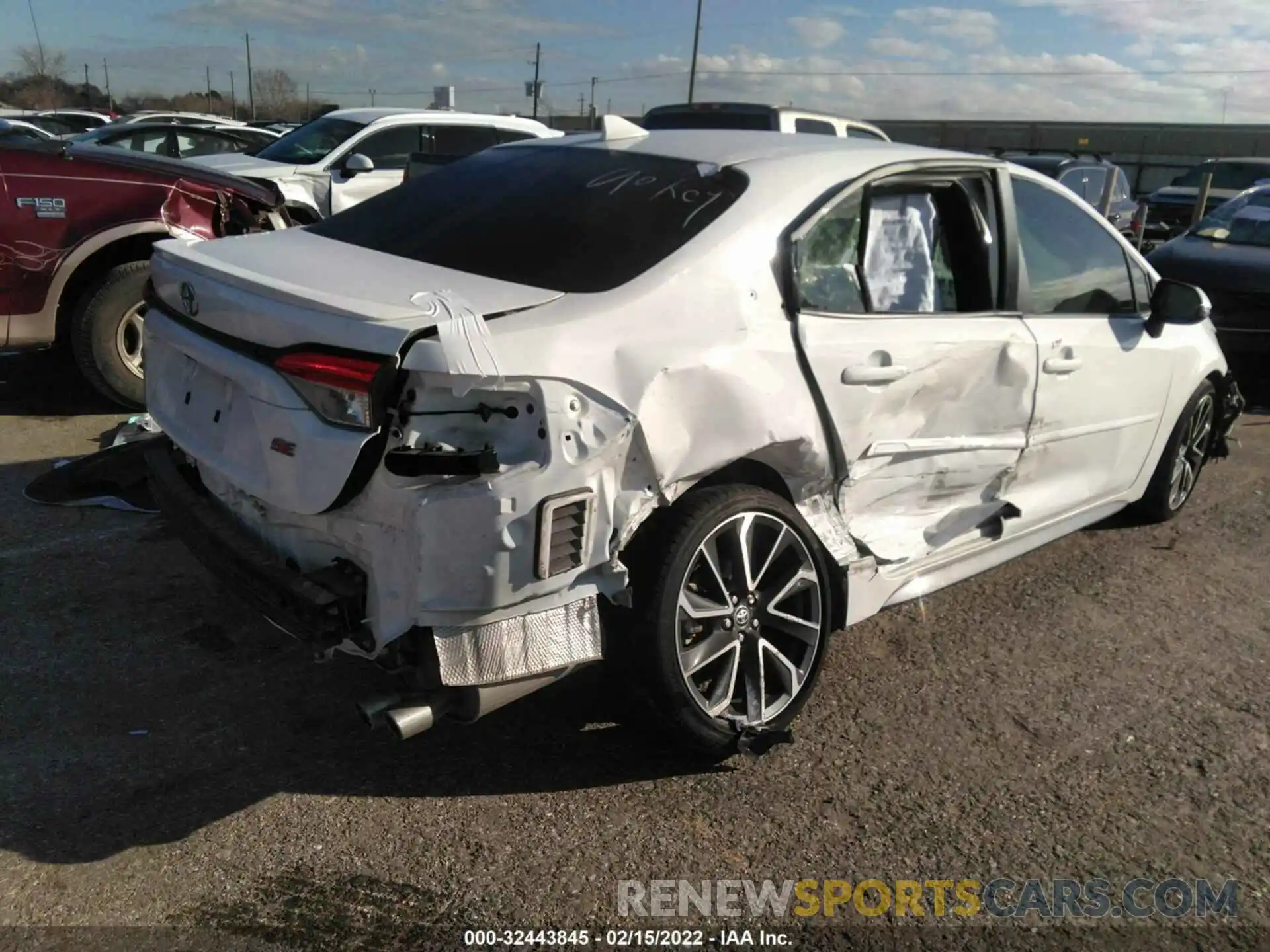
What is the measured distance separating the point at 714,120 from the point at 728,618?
812 cm

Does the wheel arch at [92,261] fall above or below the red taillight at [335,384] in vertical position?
below

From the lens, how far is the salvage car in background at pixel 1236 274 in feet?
25.9

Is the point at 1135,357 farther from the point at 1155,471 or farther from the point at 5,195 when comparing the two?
the point at 5,195

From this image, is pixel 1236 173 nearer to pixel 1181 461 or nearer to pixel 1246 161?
pixel 1246 161

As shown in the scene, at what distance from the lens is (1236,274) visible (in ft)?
26.3

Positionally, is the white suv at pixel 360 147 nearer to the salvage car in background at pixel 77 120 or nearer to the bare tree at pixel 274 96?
the salvage car in background at pixel 77 120

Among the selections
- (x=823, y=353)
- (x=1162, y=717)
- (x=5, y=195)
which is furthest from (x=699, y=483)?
(x=5, y=195)

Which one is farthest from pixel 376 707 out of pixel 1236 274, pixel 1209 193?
pixel 1209 193

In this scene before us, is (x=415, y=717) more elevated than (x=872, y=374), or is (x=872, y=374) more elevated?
(x=872, y=374)

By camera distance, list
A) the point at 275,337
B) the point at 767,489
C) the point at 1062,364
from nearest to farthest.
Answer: the point at 275,337
the point at 767,489
the point at 1062,364

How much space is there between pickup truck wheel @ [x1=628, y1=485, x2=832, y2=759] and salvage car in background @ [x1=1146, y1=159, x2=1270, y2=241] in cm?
1467

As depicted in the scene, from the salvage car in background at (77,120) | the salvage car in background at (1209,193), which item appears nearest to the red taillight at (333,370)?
the salvage car in background at (1209,193)

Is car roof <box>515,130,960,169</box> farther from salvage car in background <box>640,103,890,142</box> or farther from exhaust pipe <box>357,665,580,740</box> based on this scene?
salvage car in background <box>640,103,890,142</box>

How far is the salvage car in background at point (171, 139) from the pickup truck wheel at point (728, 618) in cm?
1222
